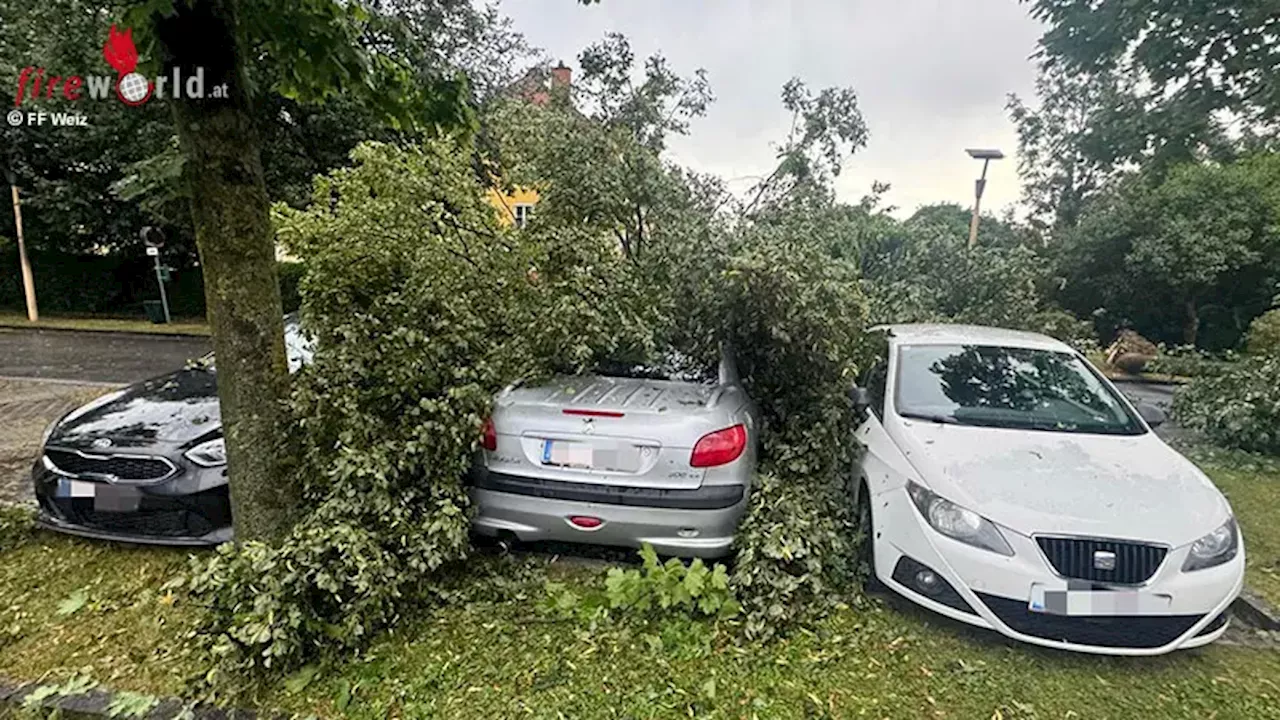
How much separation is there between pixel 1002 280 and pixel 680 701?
20.4ft

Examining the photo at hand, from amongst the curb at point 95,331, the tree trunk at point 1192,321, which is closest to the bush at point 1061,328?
the tree trunk at point 1192,321

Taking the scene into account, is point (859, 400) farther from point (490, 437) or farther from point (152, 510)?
point (152, 510)

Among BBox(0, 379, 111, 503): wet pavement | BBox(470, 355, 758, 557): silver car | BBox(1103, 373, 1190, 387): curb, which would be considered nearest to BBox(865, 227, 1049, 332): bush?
BBox(470, 355, 758, 557): silver car

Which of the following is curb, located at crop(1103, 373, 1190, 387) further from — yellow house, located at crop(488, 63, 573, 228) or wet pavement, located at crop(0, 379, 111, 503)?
wet pavement, located at crop(0, 379, 111, 503)

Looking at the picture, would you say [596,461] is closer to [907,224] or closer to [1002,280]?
[1002,280]

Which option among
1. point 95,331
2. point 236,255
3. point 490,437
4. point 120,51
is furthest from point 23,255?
point 490,437

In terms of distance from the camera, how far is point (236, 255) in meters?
3.05

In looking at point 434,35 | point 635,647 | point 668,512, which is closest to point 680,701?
point 635,647

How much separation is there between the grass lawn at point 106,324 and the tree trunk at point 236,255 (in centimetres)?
1407

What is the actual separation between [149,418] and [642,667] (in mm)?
3242

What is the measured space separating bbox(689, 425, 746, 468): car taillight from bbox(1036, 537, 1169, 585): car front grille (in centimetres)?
142

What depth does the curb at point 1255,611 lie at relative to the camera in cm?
330

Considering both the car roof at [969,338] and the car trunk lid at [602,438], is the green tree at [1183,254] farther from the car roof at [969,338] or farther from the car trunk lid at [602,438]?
the car trunk lid at [602,438]

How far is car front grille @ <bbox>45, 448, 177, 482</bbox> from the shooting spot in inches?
140
